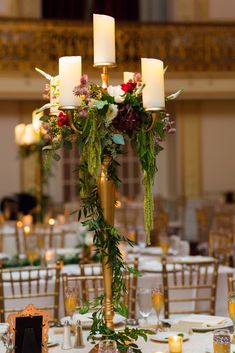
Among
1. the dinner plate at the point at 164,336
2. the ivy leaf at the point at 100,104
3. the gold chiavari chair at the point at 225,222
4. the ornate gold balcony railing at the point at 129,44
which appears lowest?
the dinner plate at the point at 164,336

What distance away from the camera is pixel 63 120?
344 cm

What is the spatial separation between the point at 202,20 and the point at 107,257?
13772mm

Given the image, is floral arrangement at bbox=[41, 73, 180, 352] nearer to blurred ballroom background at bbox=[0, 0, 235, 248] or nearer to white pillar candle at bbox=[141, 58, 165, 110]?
white pillar candle at bbox=[141, 58, 165, 110]

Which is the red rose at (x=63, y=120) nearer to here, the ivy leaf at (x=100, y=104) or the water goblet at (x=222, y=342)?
the ivy leaf at (x=100, y=104)

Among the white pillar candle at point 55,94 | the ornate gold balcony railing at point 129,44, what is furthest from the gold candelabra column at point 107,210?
the ornate gold balcony railing at point 129,44

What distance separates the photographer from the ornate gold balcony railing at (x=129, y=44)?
14.5m

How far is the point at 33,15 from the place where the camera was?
54.4ft

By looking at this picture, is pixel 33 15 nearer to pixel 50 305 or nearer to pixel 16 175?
pixel 16 175

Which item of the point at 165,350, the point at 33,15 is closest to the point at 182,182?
the point at 33,15

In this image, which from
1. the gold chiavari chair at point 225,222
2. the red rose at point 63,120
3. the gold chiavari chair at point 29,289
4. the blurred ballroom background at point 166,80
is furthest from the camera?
the blurred ballroom background at point 166,80

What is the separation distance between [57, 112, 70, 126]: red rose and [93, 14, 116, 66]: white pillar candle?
0.85 feet

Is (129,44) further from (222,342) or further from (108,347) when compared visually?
(108,347)

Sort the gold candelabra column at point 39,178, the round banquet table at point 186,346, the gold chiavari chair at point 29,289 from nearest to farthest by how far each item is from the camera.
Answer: the round banquet table at point 186,346 → the gold chiavari chair at point 29,289 → the gold candelabra column at point 39,178

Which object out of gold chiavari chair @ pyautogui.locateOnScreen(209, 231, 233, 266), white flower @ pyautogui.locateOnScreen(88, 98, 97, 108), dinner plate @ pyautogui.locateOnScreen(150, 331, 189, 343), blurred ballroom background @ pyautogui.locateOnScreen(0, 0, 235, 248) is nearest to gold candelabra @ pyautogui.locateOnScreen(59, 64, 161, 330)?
white flower @ pyautogui.locateOnScreen(88, 98, 97, 108)
